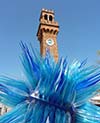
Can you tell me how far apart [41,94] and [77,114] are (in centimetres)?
35

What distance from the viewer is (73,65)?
2.39 meters

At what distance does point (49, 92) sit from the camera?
2.20m

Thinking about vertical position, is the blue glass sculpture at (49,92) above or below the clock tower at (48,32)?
below

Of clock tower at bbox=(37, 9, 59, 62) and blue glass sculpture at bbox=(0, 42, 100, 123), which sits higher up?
clock tower at bbox=(37, 9, 59, 62)

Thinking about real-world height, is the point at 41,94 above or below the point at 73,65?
below

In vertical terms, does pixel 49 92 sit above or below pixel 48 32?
below

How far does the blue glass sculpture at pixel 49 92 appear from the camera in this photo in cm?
218

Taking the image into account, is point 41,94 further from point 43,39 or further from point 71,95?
point 43,39

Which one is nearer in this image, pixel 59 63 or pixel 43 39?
pixel 59 63

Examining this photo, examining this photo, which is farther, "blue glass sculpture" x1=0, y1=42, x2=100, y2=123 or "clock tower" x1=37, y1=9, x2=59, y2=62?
"clock tower" x1=37, y1=9, x2=59, y2=62

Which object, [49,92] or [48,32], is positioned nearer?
[49,92]

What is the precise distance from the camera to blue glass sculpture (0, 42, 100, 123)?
2.18 m

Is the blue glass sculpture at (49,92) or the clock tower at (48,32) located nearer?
the blue glass sculpture at (49,92)

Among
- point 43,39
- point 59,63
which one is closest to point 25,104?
point 59,63
